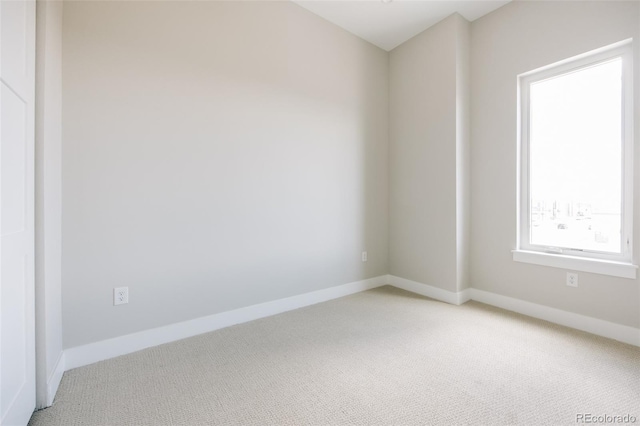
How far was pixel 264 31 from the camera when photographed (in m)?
2.60

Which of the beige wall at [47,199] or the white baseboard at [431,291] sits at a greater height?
the beige wall at [47,199]

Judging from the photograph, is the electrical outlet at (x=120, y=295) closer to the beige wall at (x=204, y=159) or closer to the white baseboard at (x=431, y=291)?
the beige wall at (x=204, y=159)

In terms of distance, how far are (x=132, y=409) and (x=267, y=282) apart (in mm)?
1340

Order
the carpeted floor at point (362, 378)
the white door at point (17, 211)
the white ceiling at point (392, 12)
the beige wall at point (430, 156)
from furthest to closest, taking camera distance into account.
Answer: the beige wall at point (430, 156) < the white ceiling at point (392, 12) < the carpeted floor at point (362, 378) < the white door at point (17, 211)

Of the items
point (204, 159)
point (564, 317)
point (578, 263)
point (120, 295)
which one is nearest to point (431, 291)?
point (564, 317)

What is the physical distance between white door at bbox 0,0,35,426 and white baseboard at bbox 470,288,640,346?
340cm

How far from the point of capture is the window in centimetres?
221

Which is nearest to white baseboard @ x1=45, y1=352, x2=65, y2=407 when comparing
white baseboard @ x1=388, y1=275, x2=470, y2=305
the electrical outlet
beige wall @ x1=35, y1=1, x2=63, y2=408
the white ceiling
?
beige wall @ x1=35, y1=1, x2=63, y2=408

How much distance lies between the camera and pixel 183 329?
2.22m

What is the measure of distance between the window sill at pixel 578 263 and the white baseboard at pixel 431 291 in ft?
2.04

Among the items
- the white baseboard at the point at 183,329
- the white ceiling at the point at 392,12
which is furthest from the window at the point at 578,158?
the white baseboard at the point at 183,329

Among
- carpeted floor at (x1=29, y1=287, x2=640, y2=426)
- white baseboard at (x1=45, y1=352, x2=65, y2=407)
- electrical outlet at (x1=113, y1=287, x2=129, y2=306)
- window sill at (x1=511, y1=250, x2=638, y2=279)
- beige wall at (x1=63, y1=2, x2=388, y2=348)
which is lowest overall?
carpeted floor at (x1=29, y1=287, x2=640, y2=426)

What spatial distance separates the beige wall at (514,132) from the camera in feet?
7.16

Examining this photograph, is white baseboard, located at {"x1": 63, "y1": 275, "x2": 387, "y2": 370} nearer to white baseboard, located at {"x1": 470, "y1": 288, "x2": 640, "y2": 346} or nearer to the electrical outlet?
the electrical outlet
